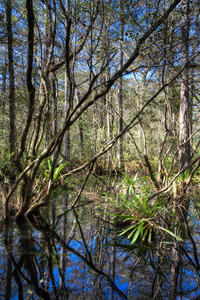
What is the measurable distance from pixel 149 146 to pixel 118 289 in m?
10.7

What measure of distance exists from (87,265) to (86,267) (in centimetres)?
5

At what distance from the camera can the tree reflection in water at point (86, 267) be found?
2.14 m

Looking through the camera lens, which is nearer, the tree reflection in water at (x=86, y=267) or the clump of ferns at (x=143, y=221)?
the tree reflection in water at (x=86, y=267)

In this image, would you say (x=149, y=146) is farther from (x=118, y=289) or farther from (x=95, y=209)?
(x=118, y=289)

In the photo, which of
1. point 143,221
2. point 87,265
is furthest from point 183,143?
point 87,265

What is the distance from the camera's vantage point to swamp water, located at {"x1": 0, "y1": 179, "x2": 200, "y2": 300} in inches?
84.7

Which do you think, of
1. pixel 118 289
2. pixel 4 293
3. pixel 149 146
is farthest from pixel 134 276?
pixel 149 146

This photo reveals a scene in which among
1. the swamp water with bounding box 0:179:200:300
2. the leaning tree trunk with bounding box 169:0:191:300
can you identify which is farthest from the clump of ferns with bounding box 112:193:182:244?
the leaning tree trunk with bounding box 169:0:191:300

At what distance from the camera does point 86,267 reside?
8.46ft

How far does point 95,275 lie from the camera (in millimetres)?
2432

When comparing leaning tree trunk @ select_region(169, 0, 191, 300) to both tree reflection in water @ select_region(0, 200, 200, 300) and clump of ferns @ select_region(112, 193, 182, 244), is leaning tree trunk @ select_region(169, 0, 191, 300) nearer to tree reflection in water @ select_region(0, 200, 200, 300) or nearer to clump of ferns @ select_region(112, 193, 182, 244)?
tree reflection in water @ select_region(0, 200, 200, 300)

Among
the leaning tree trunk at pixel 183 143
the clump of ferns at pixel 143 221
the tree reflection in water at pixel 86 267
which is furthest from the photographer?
the clump of ferns at pixel 143 221

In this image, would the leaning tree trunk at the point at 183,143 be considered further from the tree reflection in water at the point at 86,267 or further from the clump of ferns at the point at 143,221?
the clump of ferns at the point at 143,221

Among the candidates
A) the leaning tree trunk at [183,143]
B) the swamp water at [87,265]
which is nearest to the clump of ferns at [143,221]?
the swamp water at [87,265]
